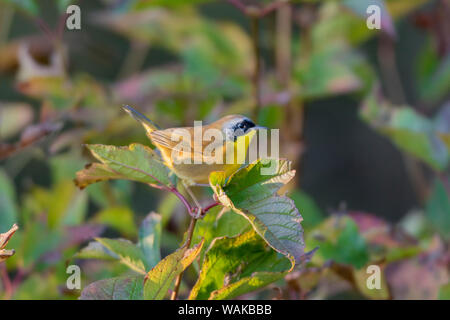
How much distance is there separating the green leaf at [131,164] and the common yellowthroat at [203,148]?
25 mm

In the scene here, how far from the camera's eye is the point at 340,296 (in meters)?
0.71

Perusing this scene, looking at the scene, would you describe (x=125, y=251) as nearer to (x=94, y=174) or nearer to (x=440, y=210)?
(x=94, y=174)

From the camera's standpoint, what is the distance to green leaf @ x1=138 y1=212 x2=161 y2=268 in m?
0.54

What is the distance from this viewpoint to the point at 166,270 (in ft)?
1.48

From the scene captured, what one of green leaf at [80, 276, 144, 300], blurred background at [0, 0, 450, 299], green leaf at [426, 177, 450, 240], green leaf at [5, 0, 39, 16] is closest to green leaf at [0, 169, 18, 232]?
blurred background at [0, 0, 450, 299]

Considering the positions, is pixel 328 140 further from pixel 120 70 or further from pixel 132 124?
pixel 132 124

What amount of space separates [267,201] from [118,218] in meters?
0.50

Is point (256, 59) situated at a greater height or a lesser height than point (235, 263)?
greater

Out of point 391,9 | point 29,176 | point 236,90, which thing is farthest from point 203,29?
point 29,176

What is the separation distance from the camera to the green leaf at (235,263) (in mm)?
499

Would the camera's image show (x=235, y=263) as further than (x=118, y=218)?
No

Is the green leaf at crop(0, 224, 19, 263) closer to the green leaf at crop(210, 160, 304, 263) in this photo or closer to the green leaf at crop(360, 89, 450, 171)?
the green leaf at crop(210, 160, 304, 263)

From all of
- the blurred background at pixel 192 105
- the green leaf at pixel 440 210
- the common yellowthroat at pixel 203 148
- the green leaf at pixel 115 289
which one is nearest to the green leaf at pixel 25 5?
the blurred background at pixel 192 105

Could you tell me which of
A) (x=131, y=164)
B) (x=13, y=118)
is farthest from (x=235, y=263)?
(x=13, y=118)
